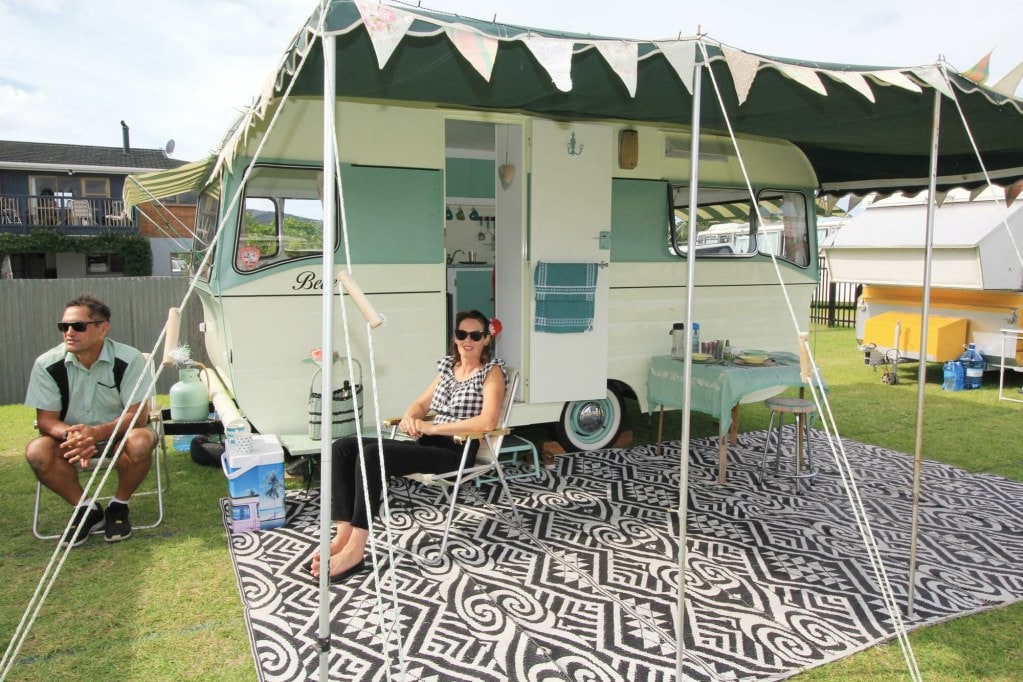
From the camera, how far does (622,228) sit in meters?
5.09

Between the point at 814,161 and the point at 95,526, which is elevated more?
the point at 814,161

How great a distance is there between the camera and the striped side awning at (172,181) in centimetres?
546

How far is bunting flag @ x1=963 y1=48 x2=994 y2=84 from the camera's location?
9.93 feet

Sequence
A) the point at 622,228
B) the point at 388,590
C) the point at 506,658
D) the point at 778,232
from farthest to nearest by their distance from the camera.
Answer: the point at 778,232 → the point at 622,228 → the point at 388,590 → the point at 506,658

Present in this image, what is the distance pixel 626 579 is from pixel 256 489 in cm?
200

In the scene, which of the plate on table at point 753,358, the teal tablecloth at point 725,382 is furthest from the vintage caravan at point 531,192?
the plate on table at point 753,358

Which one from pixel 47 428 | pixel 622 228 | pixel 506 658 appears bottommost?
pixel 506 658

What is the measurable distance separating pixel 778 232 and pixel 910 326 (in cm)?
333

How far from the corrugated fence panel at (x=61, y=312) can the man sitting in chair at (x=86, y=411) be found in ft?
11.5

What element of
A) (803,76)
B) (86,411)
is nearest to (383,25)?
(803,76)

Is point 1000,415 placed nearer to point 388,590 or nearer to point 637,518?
point 637,518

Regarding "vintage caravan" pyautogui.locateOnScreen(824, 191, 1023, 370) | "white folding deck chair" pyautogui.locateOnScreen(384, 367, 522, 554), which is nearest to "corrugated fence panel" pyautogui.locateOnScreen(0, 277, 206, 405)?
"white folding deck chair" pyautogui.locateOnScreen(384, 367, 522, 554)

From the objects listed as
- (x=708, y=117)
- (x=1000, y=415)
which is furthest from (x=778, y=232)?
(x=1000, y=415)

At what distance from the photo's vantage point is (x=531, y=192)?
453 cm
